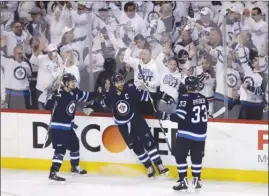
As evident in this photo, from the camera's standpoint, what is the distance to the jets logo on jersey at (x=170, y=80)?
5.73 m

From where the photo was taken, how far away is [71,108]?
5.87m

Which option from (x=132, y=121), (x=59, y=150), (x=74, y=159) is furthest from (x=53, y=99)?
(x=132, y=121)

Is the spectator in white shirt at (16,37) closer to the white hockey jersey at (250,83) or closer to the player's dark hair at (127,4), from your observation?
the player's dark hair at (127,4)

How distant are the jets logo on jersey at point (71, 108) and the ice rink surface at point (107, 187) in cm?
50

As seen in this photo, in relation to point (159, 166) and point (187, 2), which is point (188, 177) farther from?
point (187, 2)

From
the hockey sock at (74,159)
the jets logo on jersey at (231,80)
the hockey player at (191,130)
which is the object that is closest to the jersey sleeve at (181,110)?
the hockey player at (191,130)

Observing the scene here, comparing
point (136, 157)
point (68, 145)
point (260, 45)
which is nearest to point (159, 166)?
point (136, 157)

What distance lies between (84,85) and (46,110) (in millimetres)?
378

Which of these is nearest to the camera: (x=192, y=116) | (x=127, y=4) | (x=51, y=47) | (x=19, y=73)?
(x=192, y=116)

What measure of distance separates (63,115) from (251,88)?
139cm

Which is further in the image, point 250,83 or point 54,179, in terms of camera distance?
point 54,179

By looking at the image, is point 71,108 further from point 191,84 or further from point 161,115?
point 191,84

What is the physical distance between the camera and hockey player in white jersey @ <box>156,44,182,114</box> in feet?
18.8

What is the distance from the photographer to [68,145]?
5.95 meters
